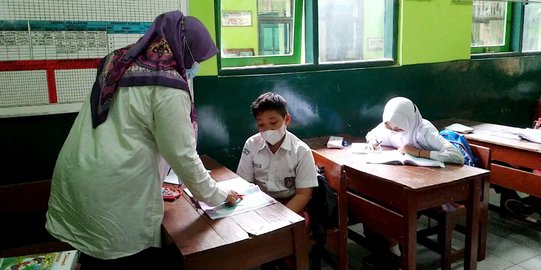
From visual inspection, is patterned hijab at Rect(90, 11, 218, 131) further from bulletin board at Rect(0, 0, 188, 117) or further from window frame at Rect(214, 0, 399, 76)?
window frame at Rect(214, 0, 399, 76)

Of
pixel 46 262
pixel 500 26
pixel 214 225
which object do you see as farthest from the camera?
pixel 500 26

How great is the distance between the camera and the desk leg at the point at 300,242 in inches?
66.8

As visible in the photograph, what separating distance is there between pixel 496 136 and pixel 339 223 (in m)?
1.66

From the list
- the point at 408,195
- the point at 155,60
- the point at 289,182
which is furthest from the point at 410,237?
the point at 155,60

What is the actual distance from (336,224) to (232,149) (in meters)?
1.02

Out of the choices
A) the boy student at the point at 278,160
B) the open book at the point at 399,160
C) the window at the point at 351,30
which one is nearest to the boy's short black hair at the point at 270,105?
the boy student at the point at 278,160

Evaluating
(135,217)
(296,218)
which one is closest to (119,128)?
(135,217)

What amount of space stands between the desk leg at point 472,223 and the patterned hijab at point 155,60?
1.64 metres

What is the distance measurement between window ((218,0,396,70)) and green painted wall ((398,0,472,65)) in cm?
12

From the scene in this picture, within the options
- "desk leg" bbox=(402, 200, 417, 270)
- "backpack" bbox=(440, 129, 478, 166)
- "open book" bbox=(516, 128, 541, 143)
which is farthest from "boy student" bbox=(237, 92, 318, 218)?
"open book" bbox=(516, 128, 541, 143)

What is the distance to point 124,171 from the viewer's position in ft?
5.06

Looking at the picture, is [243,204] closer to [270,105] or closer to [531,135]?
[270,105]

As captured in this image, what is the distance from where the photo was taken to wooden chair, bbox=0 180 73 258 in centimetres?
217

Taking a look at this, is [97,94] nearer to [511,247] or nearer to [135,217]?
[135,217]
